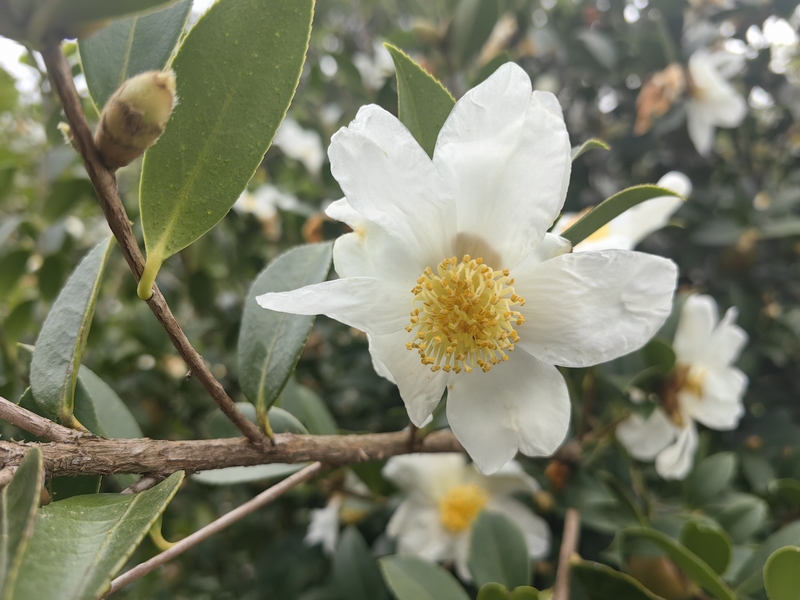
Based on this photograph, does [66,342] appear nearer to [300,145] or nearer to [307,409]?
[307,409]

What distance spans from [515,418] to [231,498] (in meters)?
1.31

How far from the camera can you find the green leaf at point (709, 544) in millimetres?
732

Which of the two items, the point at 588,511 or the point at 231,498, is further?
the point at 231,498

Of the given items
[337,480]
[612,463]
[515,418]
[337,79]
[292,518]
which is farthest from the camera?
[337,79]

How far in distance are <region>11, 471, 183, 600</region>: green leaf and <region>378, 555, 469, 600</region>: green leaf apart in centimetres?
45

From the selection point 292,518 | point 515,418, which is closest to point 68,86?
point 515,418

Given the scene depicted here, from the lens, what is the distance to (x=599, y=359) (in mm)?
512

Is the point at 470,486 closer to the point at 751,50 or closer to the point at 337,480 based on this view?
the point at 337,480

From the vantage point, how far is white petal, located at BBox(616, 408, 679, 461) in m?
0.97

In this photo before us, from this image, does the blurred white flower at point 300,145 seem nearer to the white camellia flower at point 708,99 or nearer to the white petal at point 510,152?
the white camellia flower at point 708,99

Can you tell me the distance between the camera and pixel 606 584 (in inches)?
26.8

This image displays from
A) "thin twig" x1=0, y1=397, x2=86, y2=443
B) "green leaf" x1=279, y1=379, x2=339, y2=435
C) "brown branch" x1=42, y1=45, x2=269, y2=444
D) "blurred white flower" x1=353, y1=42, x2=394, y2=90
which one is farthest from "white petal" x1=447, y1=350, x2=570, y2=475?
"blurred white flower" x1=353, y1=42, x2=394, y2=90

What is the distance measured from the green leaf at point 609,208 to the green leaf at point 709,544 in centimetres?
47

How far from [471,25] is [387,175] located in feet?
3.31
